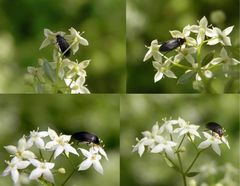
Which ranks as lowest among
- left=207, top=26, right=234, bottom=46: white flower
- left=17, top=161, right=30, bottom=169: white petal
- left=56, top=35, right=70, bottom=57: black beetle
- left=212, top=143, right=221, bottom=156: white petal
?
left=17, top=161, right=30, bottom=169: white petal

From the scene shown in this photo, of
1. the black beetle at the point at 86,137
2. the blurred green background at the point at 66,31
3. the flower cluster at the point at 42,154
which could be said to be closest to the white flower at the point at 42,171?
the flower cluster at the point at 42,154

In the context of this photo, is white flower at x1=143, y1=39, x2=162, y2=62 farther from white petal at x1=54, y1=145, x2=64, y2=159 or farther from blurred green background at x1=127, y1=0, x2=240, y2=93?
white petal at x1=54, y1=145, x2=64, y2=159

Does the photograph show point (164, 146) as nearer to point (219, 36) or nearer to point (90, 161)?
point (90, 161)

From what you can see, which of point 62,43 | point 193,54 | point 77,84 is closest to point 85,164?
point 77,84

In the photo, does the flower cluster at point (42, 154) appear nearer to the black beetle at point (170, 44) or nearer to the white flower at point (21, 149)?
the white flower at point (21, 149)

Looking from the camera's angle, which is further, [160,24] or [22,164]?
[160,24]

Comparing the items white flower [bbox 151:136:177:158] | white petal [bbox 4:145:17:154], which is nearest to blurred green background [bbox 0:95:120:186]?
white petal [bbox 4:145:17:154]

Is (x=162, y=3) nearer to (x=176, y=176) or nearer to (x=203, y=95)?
(x=203, y=95)

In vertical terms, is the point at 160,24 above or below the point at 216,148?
above
